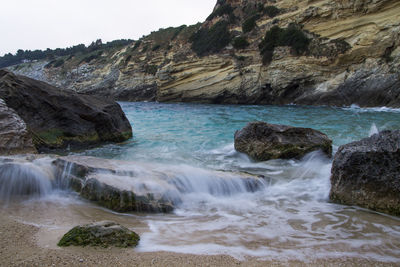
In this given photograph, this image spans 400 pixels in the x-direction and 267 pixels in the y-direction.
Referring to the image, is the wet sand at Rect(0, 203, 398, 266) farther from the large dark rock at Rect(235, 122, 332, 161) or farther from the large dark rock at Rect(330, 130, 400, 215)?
the large dark rock at Rect(235, 122, 332, 161)

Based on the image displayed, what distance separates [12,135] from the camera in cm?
495

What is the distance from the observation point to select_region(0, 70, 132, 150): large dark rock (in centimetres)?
612

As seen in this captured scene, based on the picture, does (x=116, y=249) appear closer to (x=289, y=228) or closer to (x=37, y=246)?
(x=37, y=246)

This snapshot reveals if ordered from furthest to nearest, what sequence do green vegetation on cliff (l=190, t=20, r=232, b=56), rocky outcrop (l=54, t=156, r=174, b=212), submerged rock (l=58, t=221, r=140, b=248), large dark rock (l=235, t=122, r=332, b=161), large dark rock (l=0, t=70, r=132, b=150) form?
green vegetation on cliff (l=190, t=20, r=232, b=56) < large dark rock (l=0, t=70, r=132, b=150) < large dark rock (l=235, t=122, r=332, b=161) < rocky outcrop (l=54, t=156, r=174, b=212) < submerged rock (l=58, t=221, r=140, b=248)

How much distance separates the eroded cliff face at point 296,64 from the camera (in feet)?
57.6

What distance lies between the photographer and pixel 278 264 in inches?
83.7

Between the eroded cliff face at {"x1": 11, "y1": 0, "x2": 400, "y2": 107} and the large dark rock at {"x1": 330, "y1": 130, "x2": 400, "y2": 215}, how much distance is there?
15.0 m

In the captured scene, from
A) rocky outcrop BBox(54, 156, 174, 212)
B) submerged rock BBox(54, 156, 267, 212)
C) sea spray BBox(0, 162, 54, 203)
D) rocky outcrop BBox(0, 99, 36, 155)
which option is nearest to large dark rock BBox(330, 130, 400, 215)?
submerged rock BBox(54, 156, 267, 212)

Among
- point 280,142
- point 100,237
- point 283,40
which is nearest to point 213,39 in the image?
point 283,40

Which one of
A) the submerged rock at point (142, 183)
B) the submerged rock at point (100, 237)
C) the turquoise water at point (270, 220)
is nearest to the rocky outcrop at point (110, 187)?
the submerged rock at point (142, 183)

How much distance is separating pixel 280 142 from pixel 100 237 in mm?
4393

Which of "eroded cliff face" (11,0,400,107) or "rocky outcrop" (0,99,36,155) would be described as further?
"eroded cliff face" (11,0,400,107)

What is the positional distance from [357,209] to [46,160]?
162 inches

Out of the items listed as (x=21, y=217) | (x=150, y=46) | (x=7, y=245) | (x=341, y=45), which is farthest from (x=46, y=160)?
(x=150, y=46)
